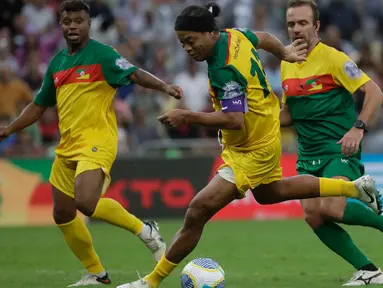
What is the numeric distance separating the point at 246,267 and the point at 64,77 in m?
3.05

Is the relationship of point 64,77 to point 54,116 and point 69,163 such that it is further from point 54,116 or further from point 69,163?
point 54,116

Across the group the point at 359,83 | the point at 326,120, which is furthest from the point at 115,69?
the point at 359,83

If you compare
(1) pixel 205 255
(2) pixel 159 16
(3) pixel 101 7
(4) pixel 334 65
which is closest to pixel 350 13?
(2) pixel 159 16

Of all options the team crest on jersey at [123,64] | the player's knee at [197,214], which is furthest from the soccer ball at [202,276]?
the team crest on jersey at [123,64]

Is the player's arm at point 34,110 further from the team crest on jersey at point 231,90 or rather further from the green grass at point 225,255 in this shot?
the team crest on jersey at point 231,90

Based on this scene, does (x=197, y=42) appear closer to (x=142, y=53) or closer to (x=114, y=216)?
(x=114, y=216)

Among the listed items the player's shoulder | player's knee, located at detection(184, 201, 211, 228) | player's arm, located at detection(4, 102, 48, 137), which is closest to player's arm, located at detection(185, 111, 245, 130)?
player's knee, located at detection(184, 201, 211, 228)

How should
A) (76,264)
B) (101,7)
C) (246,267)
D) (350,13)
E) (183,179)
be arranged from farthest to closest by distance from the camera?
(350,13) < (101,7) < (183,179) < (76,264) < (246,267)

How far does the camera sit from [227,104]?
743 centimetres

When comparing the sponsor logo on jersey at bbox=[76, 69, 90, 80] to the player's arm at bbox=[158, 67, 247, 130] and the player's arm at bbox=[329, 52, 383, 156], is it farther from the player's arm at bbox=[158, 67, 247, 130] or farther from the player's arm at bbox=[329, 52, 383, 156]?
the player's arm at bbox=[329, 52, 383, 156]

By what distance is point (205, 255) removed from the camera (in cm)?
1180

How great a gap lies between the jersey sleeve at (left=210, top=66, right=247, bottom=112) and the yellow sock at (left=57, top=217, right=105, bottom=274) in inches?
93.9

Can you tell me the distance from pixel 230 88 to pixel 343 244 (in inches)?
87.0

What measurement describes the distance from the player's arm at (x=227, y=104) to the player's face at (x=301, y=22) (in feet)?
5.33
